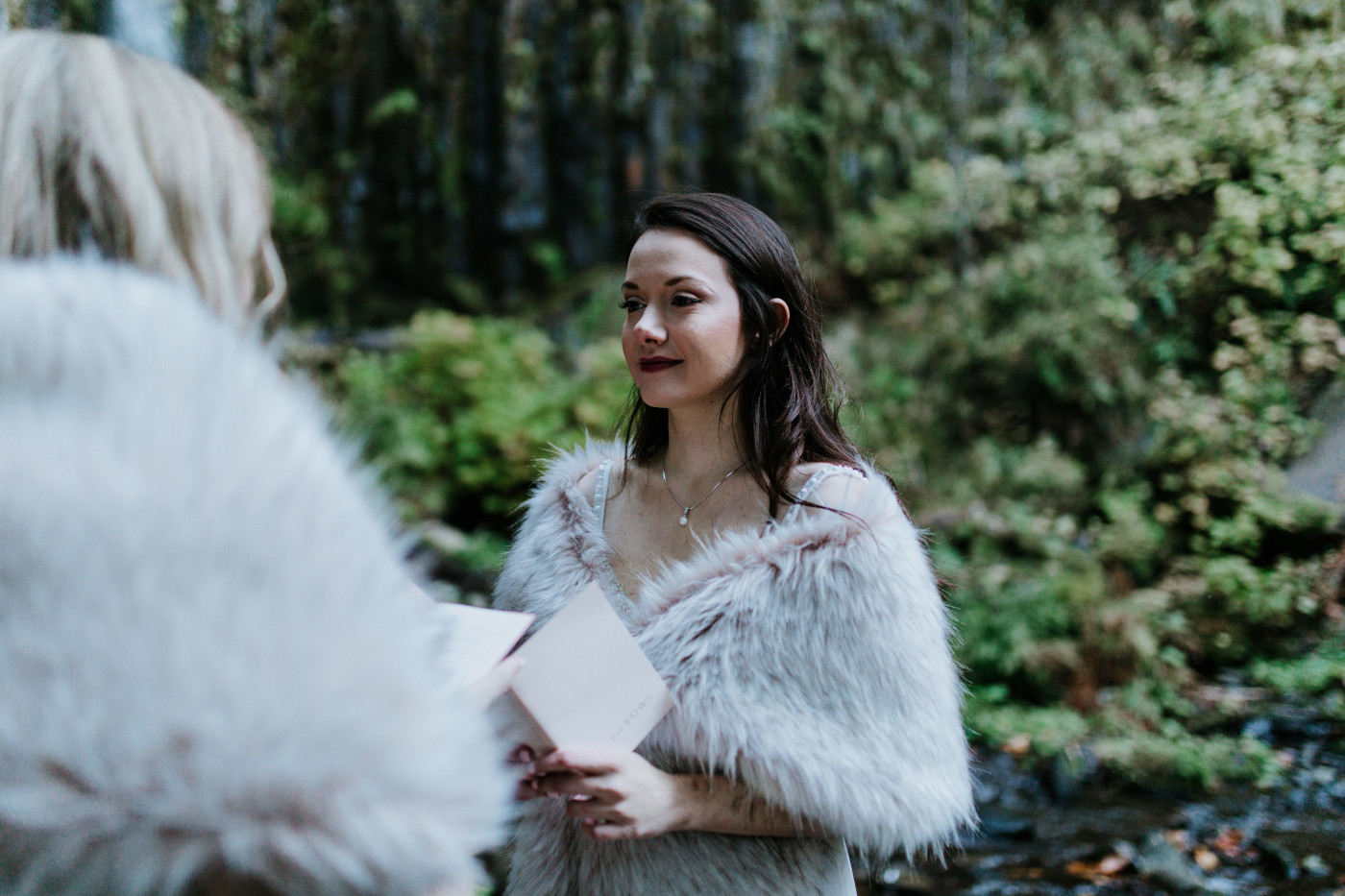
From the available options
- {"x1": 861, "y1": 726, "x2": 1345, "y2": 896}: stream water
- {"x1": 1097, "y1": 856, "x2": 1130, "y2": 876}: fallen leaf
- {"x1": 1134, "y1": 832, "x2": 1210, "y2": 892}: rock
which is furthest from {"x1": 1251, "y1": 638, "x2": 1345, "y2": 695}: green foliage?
{"x1": 1097, "y1": 856, "x2": 1130, "y2": 876}: fallen leaf

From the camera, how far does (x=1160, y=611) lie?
4297 mm

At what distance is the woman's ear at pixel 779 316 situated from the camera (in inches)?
59.3

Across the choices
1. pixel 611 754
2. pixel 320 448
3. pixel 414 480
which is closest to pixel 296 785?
pixel 320 448

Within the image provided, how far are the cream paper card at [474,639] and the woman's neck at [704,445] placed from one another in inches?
22.0

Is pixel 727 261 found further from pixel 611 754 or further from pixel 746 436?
pixel 611 754

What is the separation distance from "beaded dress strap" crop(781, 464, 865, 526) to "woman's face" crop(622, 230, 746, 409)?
10.1 inches

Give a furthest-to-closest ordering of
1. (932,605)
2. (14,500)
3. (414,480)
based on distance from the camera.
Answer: (414,480), (932,605), (14,500)

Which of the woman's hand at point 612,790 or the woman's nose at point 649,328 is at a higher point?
the woman's nose at point 649,328

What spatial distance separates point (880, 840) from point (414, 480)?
565cm

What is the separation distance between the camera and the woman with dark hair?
47.3 inches

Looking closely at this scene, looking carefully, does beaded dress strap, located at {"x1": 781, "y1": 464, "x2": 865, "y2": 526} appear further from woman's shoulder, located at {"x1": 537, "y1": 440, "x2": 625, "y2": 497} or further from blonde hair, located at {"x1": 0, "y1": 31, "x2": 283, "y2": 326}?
blonde hair, located at {"x1": 0, "y1": 31, "x2": 283, "y2": 326}

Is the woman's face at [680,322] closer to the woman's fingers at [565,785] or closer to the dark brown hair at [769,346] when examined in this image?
the dark brown hair at [769,346]

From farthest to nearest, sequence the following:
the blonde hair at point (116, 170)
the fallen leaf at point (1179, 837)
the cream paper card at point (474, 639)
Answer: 1. the fallen leaf at point (1179, 837)
2. the cream paper card at point (474, 639)
3. the blonde hair at point (116, 170)

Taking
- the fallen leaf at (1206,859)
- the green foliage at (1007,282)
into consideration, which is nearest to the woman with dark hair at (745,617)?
the green foliage at (1007,282)
